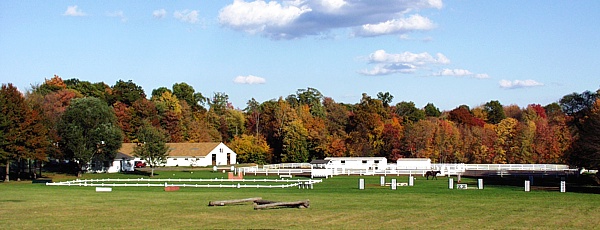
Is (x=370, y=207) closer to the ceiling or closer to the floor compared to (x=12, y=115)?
closer to the floor

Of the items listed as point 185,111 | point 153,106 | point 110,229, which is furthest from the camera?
point 185,111

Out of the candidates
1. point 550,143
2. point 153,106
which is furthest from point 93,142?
point 550,143

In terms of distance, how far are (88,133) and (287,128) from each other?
3785 centimetres

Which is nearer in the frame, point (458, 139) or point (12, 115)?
point (12, 115)

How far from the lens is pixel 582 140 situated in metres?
58.0

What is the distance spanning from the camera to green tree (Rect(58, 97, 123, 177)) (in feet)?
262

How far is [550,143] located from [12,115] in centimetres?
6875

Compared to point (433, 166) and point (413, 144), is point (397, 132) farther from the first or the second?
point (433, 166)

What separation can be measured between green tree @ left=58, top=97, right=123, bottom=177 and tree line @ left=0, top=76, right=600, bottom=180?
12 cm

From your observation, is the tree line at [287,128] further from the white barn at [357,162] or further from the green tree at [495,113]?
the white barn at [357,162]

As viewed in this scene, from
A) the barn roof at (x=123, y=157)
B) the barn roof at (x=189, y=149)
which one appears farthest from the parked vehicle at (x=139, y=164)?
the barn roof at (x=123, y=157)

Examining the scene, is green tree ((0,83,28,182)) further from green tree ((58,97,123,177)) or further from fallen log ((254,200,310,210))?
fallen log ((254,200,310,210))

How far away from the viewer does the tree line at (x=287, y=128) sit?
6931cm

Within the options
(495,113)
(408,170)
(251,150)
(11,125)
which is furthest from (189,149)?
(495,113)
